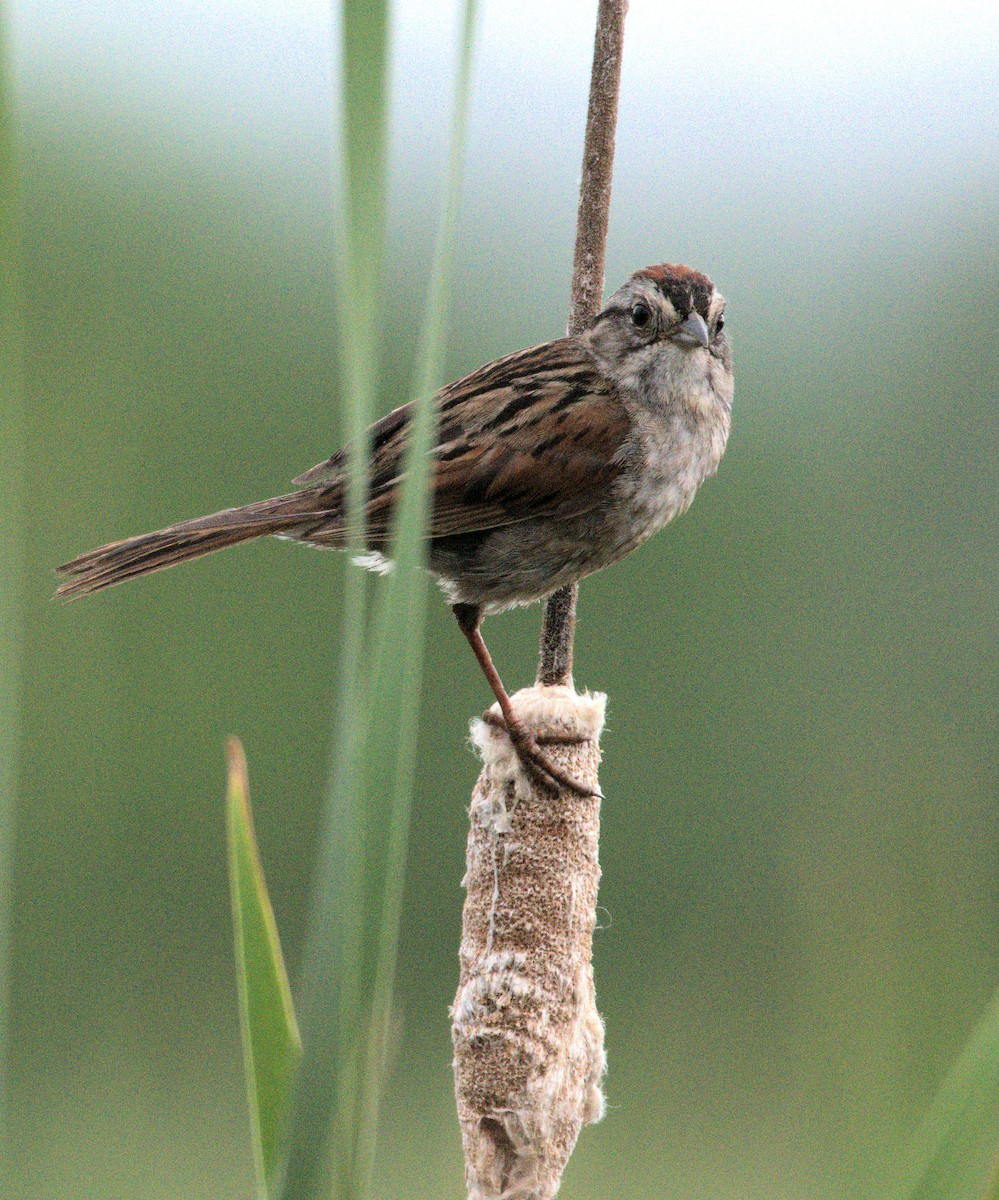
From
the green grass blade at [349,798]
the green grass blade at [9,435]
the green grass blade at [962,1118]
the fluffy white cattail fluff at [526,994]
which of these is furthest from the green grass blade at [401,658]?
the fluffy white cattail fluff at [526,994]

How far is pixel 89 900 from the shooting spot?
849cm

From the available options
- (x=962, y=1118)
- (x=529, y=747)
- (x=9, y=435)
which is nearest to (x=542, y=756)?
(x=529, y=747)

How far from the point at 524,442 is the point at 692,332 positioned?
14.8 inches

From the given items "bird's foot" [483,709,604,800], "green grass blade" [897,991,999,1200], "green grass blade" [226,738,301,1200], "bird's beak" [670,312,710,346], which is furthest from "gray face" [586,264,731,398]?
"green grass blade" [897,991,999,1200]

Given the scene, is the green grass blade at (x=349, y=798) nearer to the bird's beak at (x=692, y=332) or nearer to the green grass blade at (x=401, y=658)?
the green grass blade at (x=401, y=658)

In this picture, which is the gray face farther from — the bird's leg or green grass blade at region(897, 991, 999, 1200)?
green grass blade at region(897, 991, 999, 1200)

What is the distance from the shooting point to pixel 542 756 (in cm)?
175

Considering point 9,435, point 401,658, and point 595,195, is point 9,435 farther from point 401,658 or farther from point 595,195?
point 595,195

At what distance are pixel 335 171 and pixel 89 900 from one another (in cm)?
843

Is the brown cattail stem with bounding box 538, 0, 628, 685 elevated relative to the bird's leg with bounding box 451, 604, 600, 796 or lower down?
elevated

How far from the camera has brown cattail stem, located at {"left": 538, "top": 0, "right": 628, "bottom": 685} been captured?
5.49 feet

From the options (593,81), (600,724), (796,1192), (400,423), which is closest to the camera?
(593,81)

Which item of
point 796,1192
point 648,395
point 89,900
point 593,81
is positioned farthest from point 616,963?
point 593,81

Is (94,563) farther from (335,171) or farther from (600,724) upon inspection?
(335,171)
